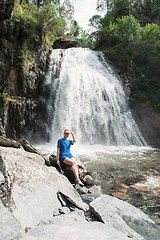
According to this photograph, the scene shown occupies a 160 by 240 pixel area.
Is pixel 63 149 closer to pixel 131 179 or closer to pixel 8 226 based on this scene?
pixel 131 179

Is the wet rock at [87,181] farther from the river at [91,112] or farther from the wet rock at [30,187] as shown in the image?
the river at [91,112]

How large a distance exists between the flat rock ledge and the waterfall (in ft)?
27.0

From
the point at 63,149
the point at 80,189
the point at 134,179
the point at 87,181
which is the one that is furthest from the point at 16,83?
the point at 134,179

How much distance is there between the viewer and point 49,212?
242 cm

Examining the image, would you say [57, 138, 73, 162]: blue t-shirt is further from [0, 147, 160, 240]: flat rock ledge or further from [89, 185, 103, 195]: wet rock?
[0, 147, 160, 240]: flat rock ledge

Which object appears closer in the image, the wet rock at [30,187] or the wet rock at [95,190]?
the wet rock at [30,187]

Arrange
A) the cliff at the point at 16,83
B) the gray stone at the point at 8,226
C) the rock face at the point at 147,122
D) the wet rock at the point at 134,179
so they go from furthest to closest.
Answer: the rock face at the point at 147,122, the cliff at the point at 16,83, the wet rock at the point at 134,179, the gray stone at the point at 8,226

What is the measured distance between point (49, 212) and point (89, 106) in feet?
33.5

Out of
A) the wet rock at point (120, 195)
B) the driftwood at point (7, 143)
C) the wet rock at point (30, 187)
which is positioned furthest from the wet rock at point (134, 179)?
the driftwood at point (7, 143)

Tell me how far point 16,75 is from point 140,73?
10.8 meters

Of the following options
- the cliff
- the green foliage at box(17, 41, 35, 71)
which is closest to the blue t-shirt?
the cliff

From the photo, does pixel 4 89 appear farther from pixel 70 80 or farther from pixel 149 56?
pixel 149 56

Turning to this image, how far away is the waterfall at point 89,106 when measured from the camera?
38.1ft

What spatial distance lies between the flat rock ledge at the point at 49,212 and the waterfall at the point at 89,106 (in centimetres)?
823
